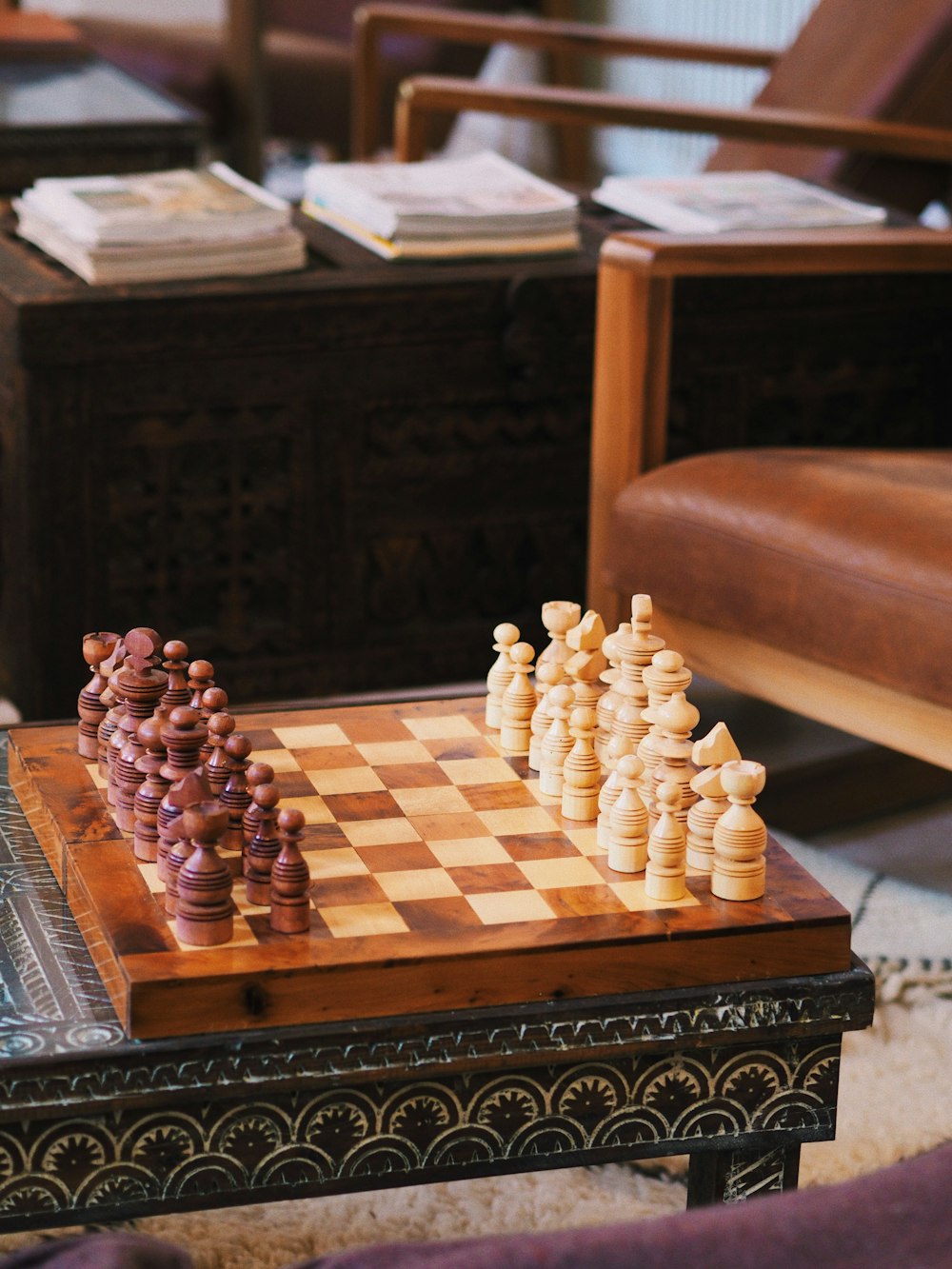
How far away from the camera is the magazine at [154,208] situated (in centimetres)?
218

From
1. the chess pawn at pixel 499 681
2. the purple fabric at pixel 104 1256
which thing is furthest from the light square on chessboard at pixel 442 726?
the purple fabric at pixel 104 1256

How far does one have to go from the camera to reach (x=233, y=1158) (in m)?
1.06

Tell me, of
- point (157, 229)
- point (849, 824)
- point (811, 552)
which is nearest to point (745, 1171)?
point (811, 552)

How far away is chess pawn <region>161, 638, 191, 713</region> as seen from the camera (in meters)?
1.28

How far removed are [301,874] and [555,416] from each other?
55.3 inches

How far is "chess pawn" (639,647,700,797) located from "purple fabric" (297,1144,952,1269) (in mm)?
745

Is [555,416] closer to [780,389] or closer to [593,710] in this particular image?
[780,389]

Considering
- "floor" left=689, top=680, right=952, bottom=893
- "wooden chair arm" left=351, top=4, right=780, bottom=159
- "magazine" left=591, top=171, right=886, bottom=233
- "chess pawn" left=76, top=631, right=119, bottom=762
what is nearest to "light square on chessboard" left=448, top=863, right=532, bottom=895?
"chess pawn" left=76, top=631, right=119, bottom=762

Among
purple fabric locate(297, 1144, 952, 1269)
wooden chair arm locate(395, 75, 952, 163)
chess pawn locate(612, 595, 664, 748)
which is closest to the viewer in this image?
purple fabric locate(297, 1144, 952, 1269)

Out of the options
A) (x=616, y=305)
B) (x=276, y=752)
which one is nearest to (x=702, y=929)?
(x=276, y=752)

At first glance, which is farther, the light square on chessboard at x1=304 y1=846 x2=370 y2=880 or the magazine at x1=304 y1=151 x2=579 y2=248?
the magazine at x1=304 y1=151 x2=579 y2=248

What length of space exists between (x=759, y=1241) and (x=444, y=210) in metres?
1.95

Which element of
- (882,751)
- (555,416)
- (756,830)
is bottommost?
(882,751)

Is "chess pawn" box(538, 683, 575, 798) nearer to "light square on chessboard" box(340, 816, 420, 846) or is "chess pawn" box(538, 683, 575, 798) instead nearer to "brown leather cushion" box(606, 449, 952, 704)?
"light square on chessboard" box(340, 816, 420, 846)
